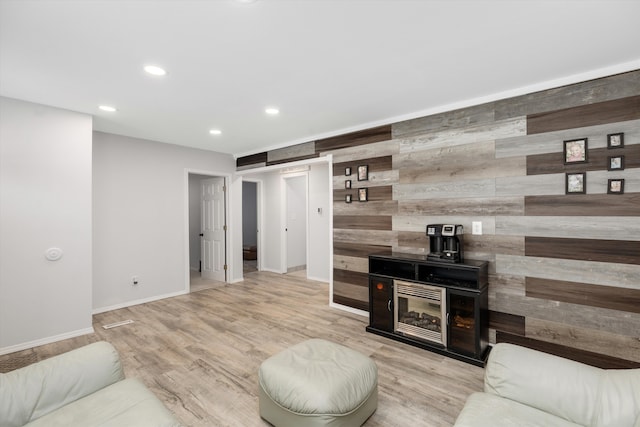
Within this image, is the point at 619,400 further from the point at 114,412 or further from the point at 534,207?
the point at 114,412

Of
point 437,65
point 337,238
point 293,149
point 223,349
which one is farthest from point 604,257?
point 293,149

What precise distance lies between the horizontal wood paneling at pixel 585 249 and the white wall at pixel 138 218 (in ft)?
16.2

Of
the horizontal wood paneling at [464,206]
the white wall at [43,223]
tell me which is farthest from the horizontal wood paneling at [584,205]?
the white wall at [43,223]

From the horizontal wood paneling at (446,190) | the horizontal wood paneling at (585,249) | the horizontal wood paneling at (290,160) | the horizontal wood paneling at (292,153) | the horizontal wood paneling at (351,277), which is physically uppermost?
the horizontal wood paneling at (292,153)

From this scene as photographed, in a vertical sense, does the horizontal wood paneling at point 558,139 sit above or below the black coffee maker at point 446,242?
above

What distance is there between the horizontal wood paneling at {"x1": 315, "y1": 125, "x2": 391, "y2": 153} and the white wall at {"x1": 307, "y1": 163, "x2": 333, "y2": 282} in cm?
149

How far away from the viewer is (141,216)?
462 cm

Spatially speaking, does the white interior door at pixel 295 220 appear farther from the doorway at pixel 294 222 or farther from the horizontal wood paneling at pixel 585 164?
the horizontal wood paneling at pixel 585 164

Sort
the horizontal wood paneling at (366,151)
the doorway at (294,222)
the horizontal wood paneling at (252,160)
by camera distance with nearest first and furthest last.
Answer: the horizontal wood paneling at (366,151)
the horizontal wood paneling at (252,160)
the doorway at (294,222)

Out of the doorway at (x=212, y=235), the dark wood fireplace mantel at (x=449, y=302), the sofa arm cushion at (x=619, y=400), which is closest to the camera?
the sofa arm cushion at (x=619, y=400)

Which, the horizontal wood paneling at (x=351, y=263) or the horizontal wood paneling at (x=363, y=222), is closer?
the horizontal wood paneling at (x=363, y=222)

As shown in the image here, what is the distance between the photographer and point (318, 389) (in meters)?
1.74

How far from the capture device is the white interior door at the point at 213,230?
5855 mm

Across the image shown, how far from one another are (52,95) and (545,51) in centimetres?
439
